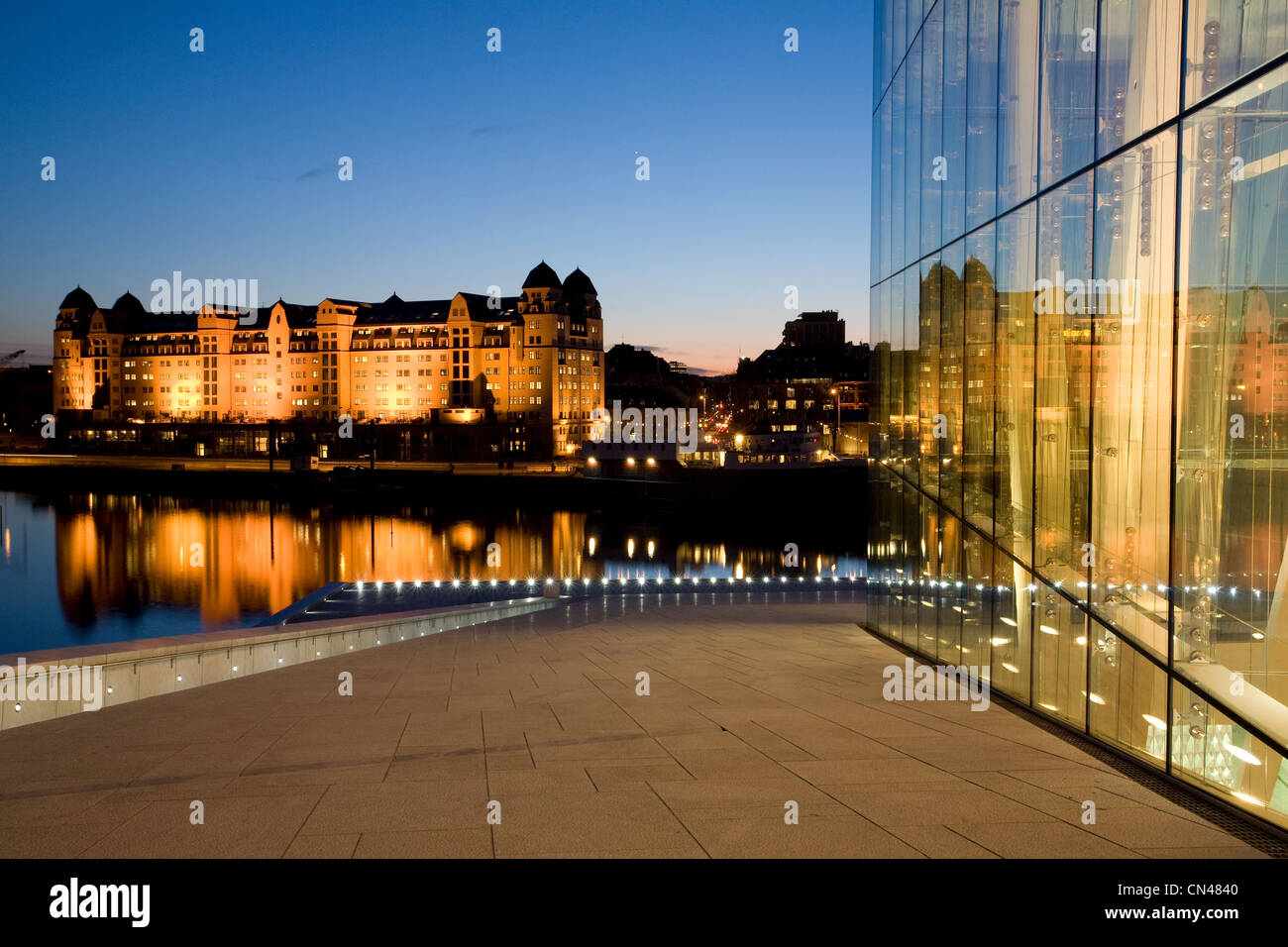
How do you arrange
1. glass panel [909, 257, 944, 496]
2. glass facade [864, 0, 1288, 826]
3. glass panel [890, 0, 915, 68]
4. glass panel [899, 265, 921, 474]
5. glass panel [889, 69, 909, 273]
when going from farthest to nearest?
glass panel [889, 69, 909, 273]
glass panel [890, 0, 915, 68]
glass panel [899, 265, 921, 474]
glass panel [909, 257, 944, 496]
glass facade [864, 0, 1288, 826]

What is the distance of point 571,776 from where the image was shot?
6668mm

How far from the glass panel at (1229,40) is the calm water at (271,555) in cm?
3068

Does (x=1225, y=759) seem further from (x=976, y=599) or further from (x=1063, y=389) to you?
(x=976, y=599)

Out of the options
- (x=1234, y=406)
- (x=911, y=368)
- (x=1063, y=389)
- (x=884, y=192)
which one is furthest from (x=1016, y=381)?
(x=884, y=192)

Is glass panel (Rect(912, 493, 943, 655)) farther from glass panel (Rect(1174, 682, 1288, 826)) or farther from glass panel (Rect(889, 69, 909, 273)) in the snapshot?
glass panel (Rect(1174, 682, 1288, 826))

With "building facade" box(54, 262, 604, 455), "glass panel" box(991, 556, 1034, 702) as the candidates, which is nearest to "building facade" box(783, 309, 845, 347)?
"building facade" box(54, 262, 604, 455)

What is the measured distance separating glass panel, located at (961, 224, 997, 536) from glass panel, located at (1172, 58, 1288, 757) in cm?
362

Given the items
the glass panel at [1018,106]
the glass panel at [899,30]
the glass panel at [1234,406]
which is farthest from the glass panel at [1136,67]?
the glass panel at [899,30]

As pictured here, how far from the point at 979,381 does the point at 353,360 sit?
389 ft

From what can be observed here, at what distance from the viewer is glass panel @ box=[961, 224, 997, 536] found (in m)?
10.4

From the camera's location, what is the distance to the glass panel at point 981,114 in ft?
33.8
